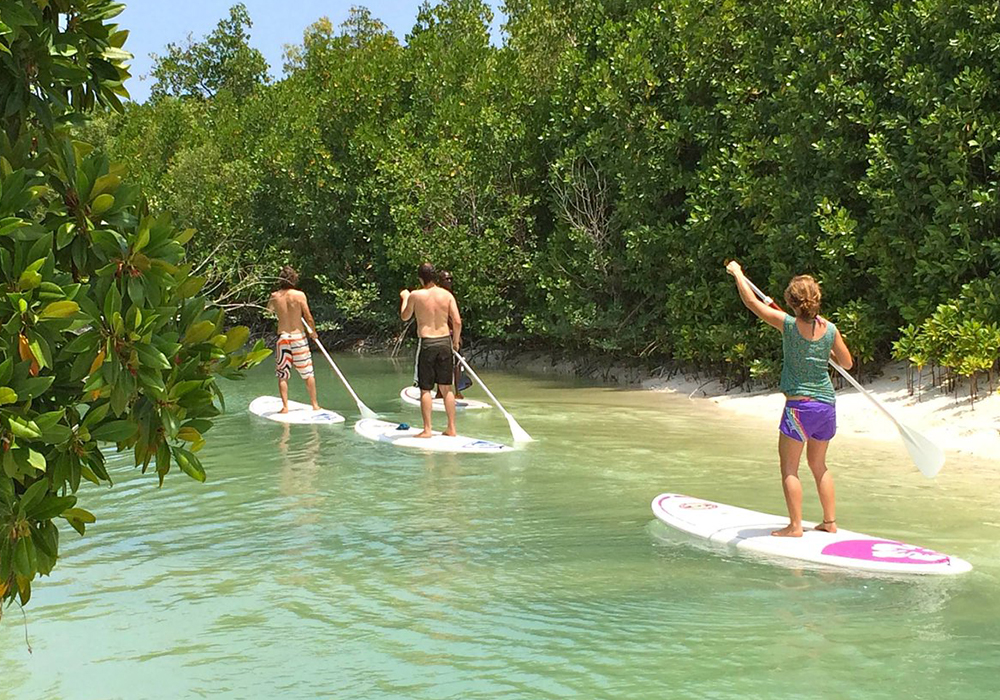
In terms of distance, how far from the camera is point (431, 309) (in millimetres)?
12414

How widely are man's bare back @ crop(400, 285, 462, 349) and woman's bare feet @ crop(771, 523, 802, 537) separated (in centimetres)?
551

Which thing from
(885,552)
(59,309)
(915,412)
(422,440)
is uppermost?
(59,309)

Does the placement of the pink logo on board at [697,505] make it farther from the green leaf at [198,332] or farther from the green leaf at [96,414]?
the green leaf at [96,414]

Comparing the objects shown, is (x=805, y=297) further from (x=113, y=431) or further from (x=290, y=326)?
(x=290, y=326)

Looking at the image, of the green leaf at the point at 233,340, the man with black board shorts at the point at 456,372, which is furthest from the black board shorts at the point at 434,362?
the green leaf at the point at 233,340

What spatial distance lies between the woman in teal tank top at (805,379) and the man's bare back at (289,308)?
8626mm

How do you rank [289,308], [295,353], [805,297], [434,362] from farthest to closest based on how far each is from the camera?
[295,353], [289,308], [434,362], [805,297]

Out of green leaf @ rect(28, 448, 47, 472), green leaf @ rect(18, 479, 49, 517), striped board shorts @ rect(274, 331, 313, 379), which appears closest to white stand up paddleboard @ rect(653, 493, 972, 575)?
green leaf @ rect(18, 479, 49, 517)

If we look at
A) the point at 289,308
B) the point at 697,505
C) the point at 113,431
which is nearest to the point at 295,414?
the point at 289,308

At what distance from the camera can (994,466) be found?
34.6ft

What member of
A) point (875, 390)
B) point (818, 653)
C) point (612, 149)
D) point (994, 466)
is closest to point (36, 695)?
point (818, 653)

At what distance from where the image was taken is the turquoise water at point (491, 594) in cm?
536

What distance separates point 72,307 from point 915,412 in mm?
12043

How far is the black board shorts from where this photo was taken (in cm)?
1239
